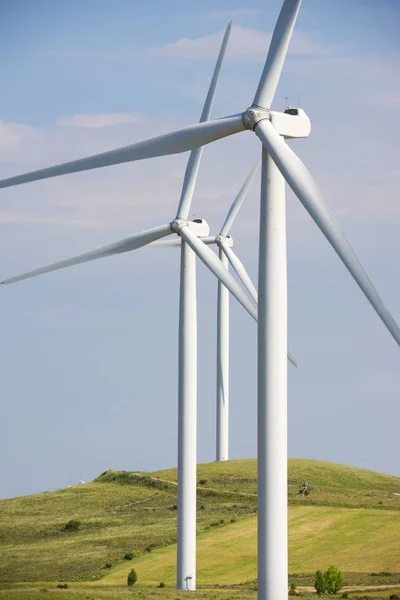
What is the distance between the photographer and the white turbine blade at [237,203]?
124 meters

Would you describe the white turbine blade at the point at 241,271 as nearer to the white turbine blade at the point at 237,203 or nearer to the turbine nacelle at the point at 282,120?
the white turbine blade at the point at 237,203

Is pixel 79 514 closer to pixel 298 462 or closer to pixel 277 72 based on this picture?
pixel 298 462

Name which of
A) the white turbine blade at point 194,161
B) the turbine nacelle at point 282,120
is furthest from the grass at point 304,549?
the turbine nacelle at point 282,120

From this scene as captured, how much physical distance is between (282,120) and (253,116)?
5.15 ft

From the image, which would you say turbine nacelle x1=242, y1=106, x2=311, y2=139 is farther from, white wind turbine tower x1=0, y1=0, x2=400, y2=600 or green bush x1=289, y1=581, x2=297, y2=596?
green bush x1=289, y1=581, x2=297, y2=596

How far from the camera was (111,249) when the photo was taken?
85875 millimetres

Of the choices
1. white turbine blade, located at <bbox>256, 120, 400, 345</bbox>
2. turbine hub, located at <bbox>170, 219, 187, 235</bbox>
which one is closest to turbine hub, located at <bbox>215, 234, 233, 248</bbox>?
turbine hub, located at <bbox>170, 219, 187, 235</bbox>

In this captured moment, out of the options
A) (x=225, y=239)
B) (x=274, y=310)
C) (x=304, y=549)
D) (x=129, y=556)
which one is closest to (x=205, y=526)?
(x=129, y=556)

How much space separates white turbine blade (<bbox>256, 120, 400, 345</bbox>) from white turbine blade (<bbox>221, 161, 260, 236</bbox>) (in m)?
60.3

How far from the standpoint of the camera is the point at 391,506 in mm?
140625

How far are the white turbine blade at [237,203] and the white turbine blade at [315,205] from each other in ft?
198

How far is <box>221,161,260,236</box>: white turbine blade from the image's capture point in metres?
124

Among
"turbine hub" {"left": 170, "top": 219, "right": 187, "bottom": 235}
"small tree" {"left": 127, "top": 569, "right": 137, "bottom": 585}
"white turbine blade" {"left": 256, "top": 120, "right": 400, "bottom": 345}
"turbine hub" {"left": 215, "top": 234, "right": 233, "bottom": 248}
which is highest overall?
"turbine hub" {"left": 215, "top": 234, "right": 233, "bottom": 248}

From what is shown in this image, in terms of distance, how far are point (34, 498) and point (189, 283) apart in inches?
3339
